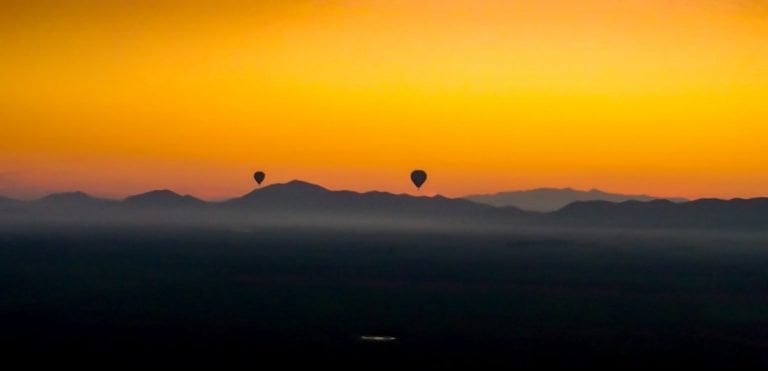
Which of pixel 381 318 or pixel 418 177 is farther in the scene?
pixel 418 177

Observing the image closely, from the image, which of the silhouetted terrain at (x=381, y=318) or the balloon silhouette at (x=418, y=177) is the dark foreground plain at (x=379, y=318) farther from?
the balloon silhouette at (x=418, y=177)

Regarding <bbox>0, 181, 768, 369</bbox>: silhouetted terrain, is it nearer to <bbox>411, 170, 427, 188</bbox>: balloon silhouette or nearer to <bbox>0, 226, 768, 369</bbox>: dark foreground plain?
<bbox>0, 226, 768, 369</bbox>: dark foreground plain

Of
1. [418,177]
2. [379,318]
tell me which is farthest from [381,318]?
[418,177]

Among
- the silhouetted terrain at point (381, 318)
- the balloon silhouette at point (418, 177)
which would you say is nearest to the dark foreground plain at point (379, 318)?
the silhouetted terrain at point (381, 318)

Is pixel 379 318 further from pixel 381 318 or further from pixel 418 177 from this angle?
pixel 418 177

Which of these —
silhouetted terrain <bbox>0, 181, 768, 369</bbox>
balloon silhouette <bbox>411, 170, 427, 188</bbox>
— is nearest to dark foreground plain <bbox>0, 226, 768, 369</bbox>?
silhouetted terrain <bbox>0, 181, 768, 369</bbox>

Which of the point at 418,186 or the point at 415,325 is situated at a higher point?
the point at 418,186

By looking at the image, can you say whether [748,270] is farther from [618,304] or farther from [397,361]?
[397,361]

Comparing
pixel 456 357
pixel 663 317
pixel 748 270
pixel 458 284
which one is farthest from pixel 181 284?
pixel 748 270
